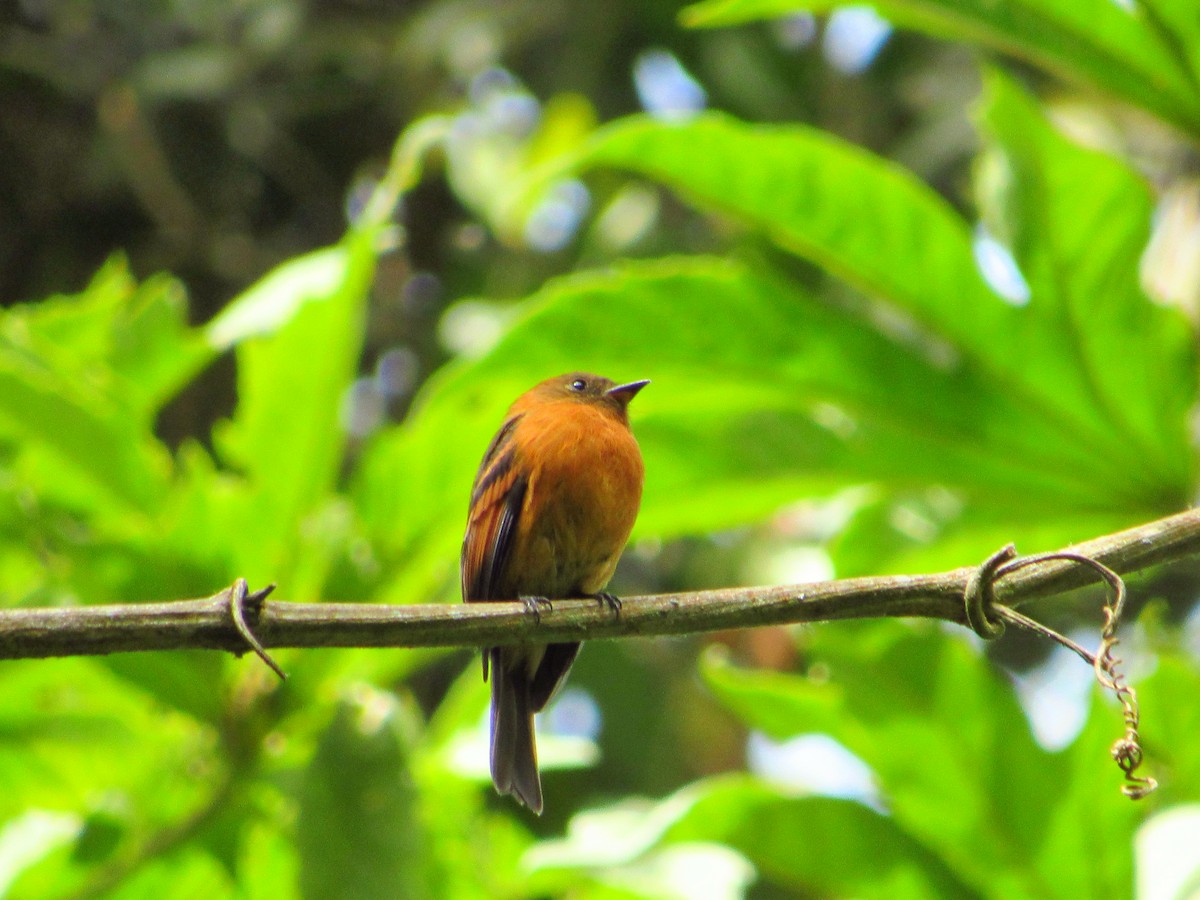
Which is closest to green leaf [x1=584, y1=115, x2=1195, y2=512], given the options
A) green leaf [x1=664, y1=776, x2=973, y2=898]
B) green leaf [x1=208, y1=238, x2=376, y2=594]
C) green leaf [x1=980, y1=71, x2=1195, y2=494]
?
green leaf [x1=980, y1=71, x2=1195, y2=494]

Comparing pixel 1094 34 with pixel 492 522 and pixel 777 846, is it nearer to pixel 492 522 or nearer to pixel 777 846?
pixel 492 522

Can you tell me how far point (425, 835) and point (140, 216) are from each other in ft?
14.5

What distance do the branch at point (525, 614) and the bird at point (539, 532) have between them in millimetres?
1154

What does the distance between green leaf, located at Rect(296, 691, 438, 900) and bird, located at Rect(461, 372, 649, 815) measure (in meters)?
0.28

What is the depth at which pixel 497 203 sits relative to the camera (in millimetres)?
5969

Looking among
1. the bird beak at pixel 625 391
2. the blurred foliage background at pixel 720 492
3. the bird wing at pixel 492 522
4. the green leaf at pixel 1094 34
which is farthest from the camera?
the bird beak at pixel 625 391

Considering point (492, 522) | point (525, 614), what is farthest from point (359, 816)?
point (525, 614)

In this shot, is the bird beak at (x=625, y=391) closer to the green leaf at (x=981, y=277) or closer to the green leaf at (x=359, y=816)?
the green leaf at (x=981, y=277)

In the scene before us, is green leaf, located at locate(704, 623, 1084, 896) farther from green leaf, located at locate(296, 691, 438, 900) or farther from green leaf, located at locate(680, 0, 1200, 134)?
green leaf, located at locate(680, 0, 1200, 134)

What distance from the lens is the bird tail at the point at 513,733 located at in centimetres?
321

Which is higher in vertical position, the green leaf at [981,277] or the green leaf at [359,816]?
the green leaf at [981,277]

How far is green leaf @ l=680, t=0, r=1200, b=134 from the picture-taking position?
2855 millimetres

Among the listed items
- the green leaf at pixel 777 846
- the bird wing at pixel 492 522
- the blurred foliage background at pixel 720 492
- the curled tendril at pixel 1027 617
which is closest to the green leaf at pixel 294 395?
the blurred foliage background at pixel 720 492

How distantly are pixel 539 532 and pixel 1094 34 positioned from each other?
1699 millimetres
